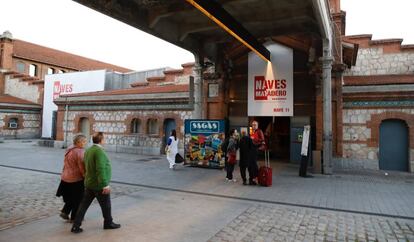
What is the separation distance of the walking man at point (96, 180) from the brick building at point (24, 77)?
29304 mm

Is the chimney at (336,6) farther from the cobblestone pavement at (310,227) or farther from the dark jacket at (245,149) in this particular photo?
the cobblestone pavement at (310,227)

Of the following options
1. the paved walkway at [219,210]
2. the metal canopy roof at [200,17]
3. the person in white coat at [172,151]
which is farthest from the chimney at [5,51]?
the person in white coat at [172,151]

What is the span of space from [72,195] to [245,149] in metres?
5.35

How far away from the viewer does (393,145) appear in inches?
497

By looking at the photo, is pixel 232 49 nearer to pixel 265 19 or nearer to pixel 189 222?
pixel 265 19

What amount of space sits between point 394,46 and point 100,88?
21826 millimetres

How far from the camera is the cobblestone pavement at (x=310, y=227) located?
16.5ft

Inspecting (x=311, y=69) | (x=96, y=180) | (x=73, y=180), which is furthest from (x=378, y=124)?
(x=73, y=180)

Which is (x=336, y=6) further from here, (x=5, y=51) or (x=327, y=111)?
(x=5, y=51)

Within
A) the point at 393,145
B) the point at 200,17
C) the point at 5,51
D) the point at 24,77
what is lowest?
the point at 393,145

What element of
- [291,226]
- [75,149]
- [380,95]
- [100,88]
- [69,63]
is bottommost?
[291,226]

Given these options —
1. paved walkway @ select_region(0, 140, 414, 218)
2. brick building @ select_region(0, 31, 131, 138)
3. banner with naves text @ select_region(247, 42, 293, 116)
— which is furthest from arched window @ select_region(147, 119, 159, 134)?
brick building @ select_region(0, 31, 131, 138)

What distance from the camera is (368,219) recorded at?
20.0 ft

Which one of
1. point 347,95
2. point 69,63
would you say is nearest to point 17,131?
point 69,63
